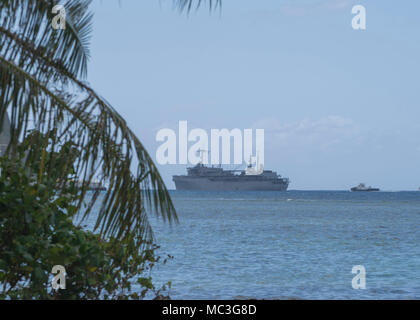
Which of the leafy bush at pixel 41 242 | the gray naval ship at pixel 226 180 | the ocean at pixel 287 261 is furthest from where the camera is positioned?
the gray naval ship at pixel 226 180

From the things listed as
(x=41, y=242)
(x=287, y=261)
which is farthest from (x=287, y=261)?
(x=41, y=242)

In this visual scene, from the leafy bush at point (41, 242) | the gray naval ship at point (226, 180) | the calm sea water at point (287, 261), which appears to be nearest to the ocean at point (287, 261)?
the calm sea water at point (287, 261)

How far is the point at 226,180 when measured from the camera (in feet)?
351

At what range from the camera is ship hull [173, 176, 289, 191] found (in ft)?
354

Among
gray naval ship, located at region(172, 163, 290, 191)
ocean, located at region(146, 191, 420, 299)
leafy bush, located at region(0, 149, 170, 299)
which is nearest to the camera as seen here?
leafy bush, located at region(0, 149, 170, 299)

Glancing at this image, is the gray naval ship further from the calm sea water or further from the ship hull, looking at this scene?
the calm sea water

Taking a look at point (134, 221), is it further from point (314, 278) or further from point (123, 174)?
point (314, 278)

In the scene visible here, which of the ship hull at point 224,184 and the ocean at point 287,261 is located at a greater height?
the ship hull at point 224,184

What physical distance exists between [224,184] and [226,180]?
1.46 metres

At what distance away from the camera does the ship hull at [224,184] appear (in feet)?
354

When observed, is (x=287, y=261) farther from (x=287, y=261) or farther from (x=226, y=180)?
(x=226, y=180)

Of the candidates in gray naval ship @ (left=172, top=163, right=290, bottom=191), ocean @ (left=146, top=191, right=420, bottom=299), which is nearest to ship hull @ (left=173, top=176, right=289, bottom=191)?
gray naval ship @ (left=172, top=163, right=290, bottom=191)

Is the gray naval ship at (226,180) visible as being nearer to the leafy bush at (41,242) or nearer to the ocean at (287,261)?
the ocean at (287,261)

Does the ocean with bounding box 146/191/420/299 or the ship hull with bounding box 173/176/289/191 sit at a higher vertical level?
the ship hull with bounding box 173/176/289/191
